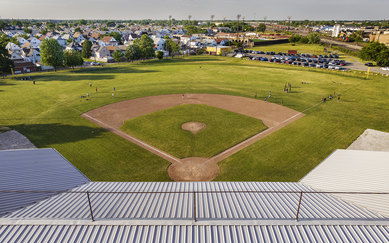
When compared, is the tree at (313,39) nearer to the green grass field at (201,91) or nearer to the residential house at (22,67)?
the green grass field at (201,91)

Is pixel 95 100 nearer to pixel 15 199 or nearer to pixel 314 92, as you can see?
pixel 15 199

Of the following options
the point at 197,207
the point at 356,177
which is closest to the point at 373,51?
the point at 356,177

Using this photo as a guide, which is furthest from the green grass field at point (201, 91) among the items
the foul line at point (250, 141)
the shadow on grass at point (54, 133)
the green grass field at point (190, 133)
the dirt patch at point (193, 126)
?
the dirt patch at point (193, 126)

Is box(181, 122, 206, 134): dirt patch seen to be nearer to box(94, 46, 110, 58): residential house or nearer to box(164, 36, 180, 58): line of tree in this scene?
box(164, 36, 180, 58): line of tree

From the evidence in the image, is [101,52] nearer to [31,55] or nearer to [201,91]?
[31,55]

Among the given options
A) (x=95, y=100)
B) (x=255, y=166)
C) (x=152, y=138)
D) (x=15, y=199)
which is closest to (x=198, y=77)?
(x=95, y=100)

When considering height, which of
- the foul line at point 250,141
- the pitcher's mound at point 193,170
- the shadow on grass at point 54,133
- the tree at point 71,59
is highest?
the tree at point 71,59

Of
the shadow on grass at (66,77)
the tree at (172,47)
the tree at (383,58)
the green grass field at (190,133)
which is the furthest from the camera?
the tree at (172,47)
